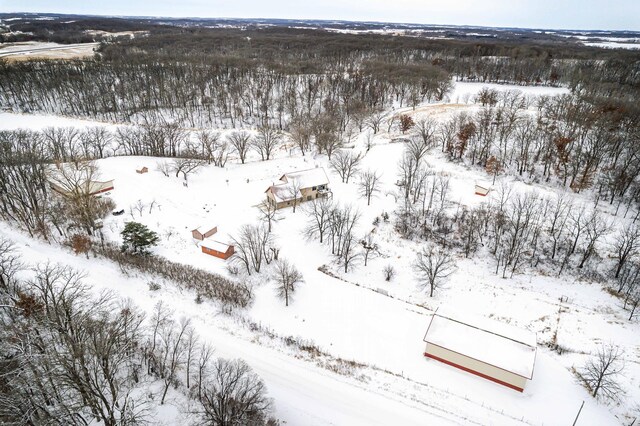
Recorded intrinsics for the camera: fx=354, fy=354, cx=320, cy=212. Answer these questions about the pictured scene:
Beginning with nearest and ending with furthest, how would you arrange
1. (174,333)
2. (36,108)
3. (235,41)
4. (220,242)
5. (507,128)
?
(174,333), (220,242), (507,128), (36,108), (235,41)

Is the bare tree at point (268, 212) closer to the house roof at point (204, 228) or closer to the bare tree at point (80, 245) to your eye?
the house roof at point (204, 228)

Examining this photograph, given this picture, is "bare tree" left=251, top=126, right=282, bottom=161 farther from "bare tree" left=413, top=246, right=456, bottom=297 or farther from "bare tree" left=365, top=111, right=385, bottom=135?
"bare tree" left=413, top=246, right=456, bottom=297

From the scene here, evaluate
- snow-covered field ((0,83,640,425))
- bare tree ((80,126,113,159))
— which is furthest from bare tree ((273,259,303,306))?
bare tree ((80,126,113,159))

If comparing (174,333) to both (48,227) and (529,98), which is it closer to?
(48,227)

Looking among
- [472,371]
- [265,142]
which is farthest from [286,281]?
[265,142]

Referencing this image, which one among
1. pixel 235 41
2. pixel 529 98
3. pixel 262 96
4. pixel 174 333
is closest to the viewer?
pixel 174 333

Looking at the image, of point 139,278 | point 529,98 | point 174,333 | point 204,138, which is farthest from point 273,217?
point 529,98

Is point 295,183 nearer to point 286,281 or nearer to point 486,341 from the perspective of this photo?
point 286,281
